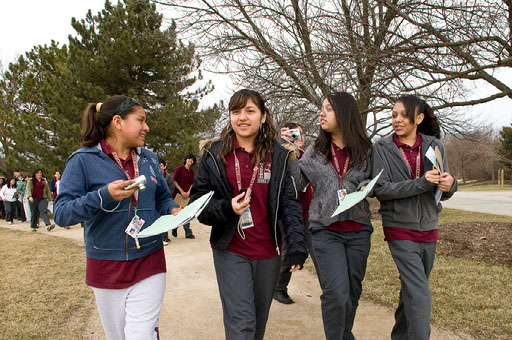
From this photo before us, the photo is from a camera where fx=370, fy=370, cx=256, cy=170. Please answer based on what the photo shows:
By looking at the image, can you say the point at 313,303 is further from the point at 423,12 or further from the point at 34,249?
the point at 34,249

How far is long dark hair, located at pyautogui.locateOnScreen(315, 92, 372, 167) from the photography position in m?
3.13

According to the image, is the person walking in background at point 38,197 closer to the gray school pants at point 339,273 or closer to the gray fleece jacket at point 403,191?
the gray school pants at point 339,273

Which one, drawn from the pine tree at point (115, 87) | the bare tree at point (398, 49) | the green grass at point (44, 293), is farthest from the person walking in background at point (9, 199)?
the bare tree at point (398, 49)

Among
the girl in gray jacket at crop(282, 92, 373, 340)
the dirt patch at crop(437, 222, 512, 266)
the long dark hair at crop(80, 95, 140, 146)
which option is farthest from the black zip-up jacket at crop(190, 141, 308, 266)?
the dirt patch at crop(437, 222, 512, 266)

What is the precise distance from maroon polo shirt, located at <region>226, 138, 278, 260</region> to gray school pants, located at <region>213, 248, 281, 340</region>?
0.18 ft

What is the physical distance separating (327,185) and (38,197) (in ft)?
40.4

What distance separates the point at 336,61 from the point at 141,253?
5.13 meters

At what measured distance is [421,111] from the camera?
3.25m

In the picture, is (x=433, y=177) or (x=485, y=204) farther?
(x=485, y=204)

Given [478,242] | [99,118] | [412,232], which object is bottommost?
[478,242]

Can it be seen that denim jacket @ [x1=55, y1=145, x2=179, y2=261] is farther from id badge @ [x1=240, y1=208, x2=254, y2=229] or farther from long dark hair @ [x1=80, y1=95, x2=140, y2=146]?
id badge @ [x1=240, y1=208, x2=254, y2=229]

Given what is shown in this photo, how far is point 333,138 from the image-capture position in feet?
10.8

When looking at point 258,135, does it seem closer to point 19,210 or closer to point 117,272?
point 117,272

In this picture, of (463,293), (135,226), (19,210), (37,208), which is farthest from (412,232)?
(19,210)
